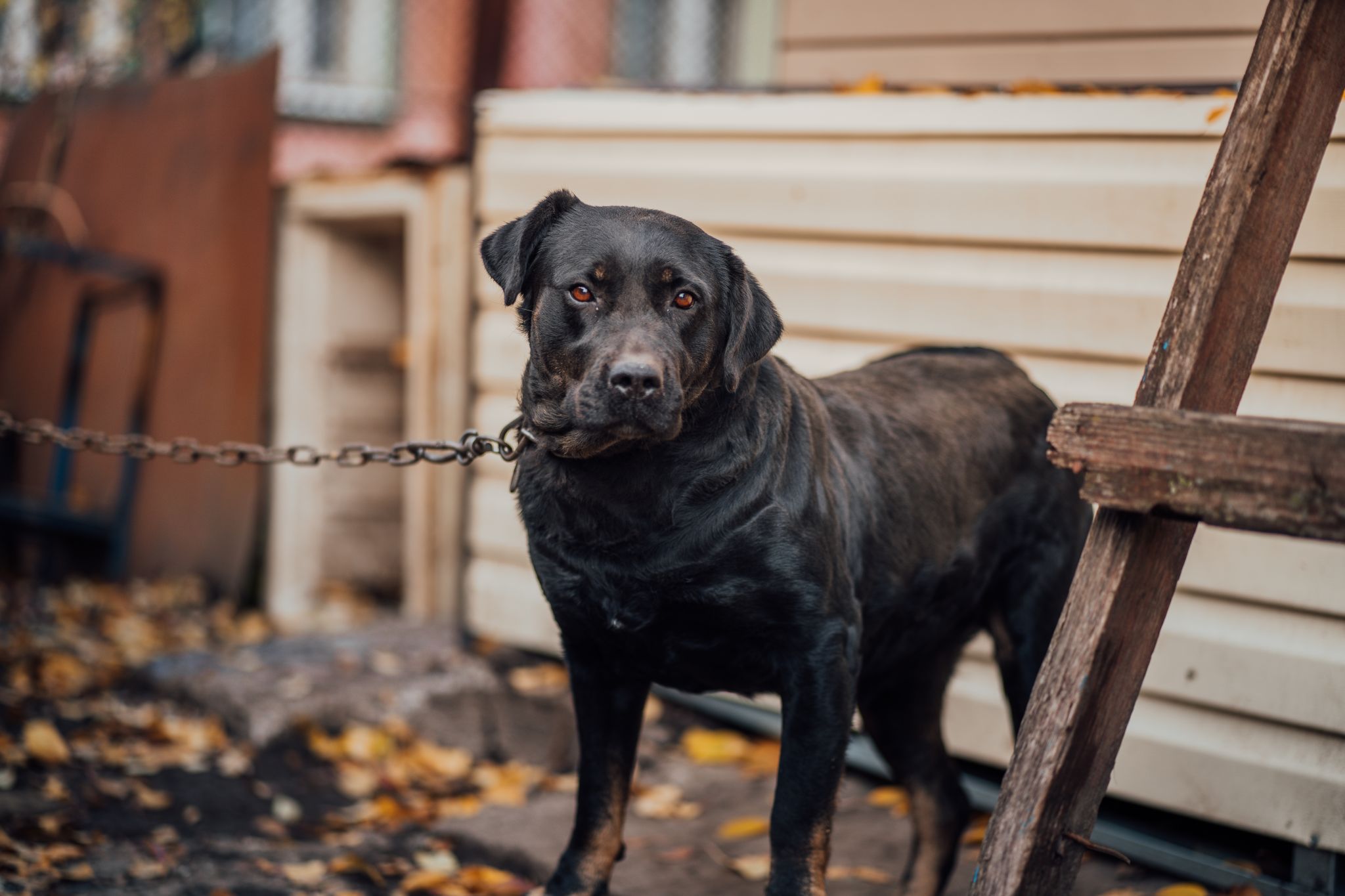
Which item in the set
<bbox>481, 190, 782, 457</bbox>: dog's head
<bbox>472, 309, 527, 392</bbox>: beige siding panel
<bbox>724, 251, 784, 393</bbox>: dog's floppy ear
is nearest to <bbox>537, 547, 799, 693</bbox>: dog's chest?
<bbox>481, 190, 782, 457</bbox>: dog's head

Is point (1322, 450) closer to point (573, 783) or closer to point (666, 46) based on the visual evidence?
point (573, 783)

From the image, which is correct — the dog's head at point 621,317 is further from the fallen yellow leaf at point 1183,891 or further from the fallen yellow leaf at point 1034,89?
the fallen yellow leaf at point 1183,891

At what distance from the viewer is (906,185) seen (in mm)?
4633

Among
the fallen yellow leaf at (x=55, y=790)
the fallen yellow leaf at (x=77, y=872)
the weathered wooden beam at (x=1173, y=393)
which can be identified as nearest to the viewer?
the weathered wooden beam at (x=1173, y=393)

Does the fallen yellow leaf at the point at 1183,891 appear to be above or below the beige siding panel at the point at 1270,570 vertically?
below

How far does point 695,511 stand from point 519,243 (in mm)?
794

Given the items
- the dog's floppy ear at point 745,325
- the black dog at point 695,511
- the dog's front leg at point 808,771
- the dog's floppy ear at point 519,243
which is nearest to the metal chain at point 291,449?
the black dog at point 695,511

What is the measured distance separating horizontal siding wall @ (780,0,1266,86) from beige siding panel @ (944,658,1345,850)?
2.66 meters

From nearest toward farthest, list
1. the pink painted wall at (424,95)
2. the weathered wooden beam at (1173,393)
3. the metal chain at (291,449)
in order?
1. the weathered wooden beam at (1173,393)
2. the metal chain at (291,449)
3. the pink painted wall at (424,95)

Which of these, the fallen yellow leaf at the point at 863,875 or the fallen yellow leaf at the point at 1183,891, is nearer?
the fallen yellow leaf at the point at 1183,891

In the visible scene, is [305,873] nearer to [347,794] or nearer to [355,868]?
[355,868]

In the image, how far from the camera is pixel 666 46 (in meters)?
15.7

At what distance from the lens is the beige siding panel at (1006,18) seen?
17.8 ft

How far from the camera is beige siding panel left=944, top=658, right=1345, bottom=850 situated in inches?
147
